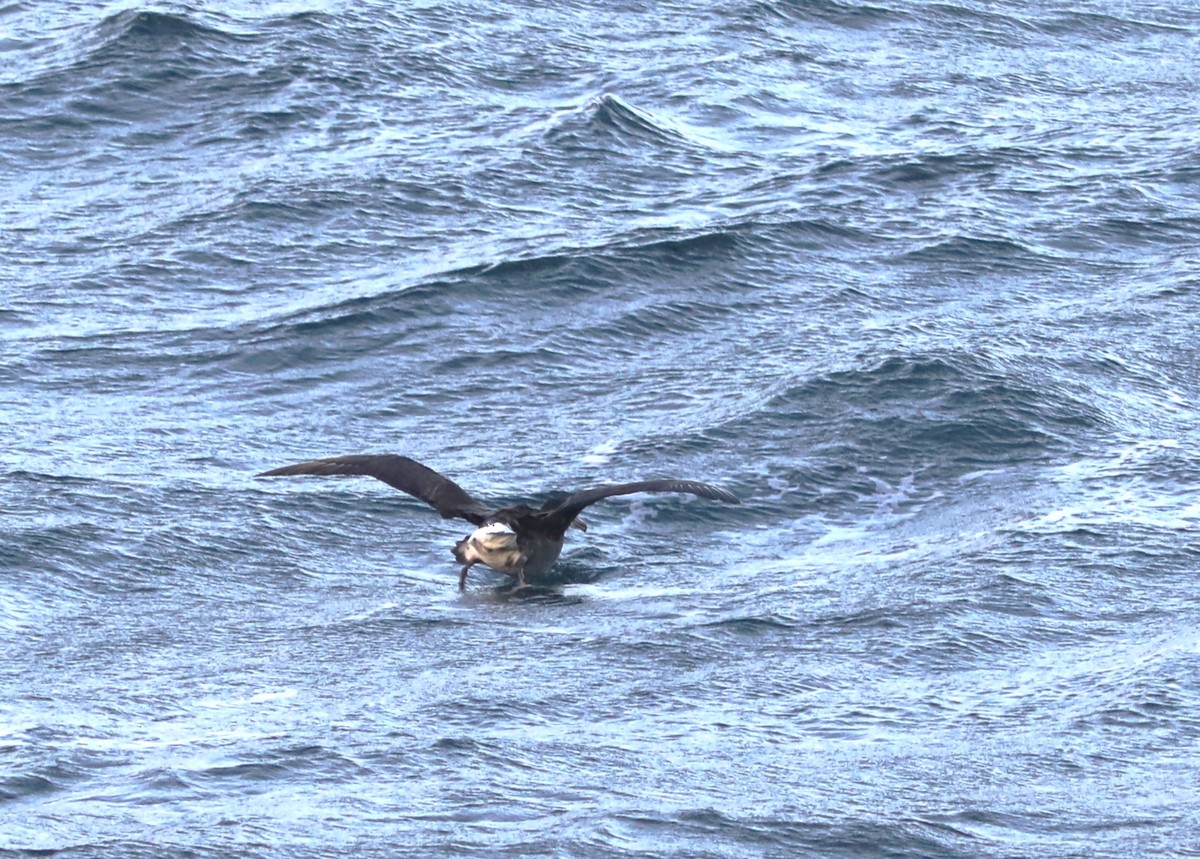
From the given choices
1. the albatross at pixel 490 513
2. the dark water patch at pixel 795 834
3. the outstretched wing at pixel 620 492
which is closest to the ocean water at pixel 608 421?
the dark water patch at pixel 795 834

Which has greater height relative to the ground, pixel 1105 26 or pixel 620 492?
pixel 1105 26

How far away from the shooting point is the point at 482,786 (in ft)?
24.8

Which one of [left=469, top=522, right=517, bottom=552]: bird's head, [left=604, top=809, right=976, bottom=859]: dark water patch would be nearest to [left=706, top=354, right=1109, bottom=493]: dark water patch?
[left=469, top=522, right=517, bottom=552]: bird's head

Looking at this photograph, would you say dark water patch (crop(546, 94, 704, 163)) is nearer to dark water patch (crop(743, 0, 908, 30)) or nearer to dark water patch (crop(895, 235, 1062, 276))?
dark water patch (crop(895, 235, 1062, 276))

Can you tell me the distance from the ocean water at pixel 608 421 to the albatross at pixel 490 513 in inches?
7.2

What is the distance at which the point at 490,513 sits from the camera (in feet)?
33.4

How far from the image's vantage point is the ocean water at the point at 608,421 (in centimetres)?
776

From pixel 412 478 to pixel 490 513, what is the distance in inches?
18.5

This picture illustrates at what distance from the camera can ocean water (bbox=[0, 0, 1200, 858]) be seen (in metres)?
7.76

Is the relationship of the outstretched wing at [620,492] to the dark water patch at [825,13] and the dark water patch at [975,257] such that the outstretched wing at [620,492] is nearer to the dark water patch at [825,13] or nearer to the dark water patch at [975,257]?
the dark water patch at [975,257]

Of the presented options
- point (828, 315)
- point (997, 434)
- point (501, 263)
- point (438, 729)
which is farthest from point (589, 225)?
point (438, 729)

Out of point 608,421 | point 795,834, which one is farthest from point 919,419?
point 795,834

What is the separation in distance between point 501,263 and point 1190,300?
480 cm

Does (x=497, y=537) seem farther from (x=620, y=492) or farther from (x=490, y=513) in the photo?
(x=620, y=492)
